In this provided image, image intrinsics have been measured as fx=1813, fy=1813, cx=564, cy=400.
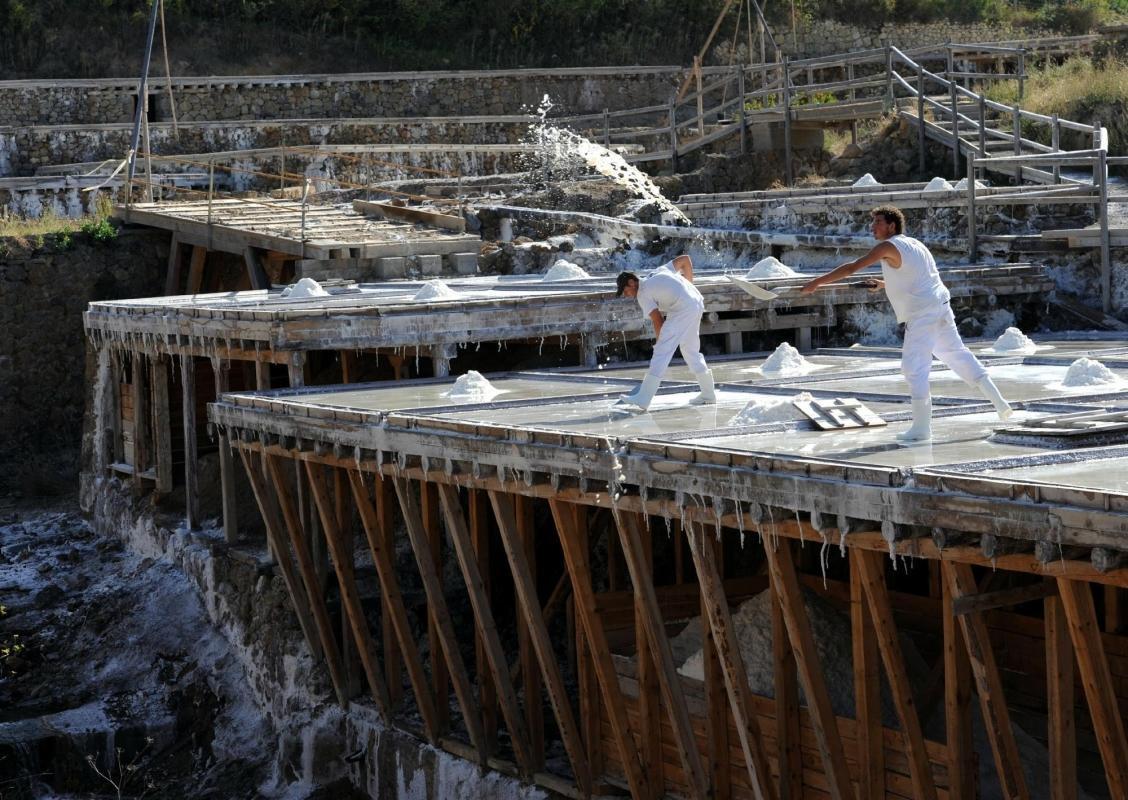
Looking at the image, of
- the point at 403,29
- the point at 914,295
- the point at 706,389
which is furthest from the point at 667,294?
the point at 403,29

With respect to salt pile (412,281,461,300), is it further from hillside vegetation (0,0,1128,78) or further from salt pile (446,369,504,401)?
hillside vegetation (0,0,1128,78)

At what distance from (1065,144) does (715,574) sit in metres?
16.9

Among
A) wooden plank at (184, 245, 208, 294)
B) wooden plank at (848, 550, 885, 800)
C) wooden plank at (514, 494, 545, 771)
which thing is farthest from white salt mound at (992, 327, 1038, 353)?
wooden plank at (184, 245, 208, 294)

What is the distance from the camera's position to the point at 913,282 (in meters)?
10.1

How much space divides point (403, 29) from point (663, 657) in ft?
122

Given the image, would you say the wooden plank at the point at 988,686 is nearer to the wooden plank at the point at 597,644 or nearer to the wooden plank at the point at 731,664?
the wooden plank at the point at 731,664

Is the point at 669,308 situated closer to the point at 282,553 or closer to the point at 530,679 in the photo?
the point at 530,679

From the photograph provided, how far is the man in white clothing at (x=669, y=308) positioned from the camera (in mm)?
12312

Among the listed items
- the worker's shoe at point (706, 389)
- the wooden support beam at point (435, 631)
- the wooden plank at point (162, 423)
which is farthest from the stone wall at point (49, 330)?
the worker's shoe at point (706, 389)

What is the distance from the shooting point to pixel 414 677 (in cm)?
1377

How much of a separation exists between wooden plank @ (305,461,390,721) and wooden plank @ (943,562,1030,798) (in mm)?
6152

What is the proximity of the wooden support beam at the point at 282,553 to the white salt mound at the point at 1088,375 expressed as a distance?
6.48m

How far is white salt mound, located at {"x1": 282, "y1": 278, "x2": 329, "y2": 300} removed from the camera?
20000 mm

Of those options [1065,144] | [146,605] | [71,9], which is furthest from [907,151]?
[71,9]
